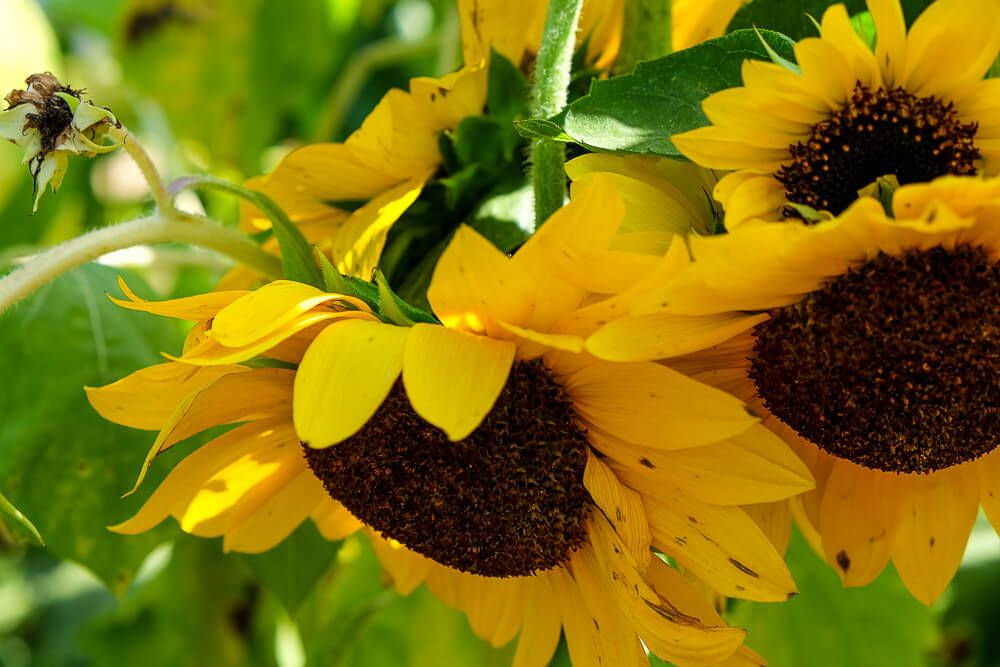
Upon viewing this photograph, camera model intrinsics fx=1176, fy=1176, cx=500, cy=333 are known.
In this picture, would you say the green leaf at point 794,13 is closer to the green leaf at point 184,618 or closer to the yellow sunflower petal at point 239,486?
the yellow sunflower petal at point 239,486

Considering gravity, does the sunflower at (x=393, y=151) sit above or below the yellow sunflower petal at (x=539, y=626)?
above

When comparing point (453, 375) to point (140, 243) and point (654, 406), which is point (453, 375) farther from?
point (140, 243)

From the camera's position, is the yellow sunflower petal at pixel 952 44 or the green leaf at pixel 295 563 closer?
the yellow sunflower petal at pixel 952 44

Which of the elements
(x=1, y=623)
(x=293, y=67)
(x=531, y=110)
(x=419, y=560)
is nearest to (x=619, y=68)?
(x=531, y=110)

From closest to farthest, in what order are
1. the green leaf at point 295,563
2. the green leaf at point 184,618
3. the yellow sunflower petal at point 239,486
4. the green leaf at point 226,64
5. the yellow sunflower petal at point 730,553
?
1. the yellow sunflower petal at point 730,553
2. the yellow sunflower petal at point 239,486
3. the green leaf at point 295,563
4. the green leaf at point 184,618
5. the green leaf at point 226,64

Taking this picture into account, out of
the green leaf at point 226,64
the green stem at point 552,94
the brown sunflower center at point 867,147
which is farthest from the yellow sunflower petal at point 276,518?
the green leaf at point 226,64

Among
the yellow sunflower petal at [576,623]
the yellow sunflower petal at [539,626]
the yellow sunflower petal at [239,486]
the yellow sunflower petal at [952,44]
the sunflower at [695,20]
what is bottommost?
the yellow sunflower petal at [539,626]

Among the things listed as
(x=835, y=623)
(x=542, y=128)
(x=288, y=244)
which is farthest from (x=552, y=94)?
(x=835, y=623)
